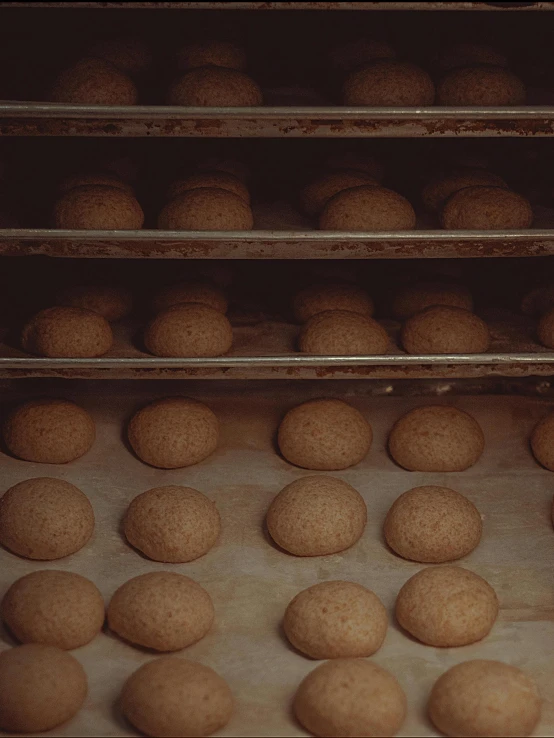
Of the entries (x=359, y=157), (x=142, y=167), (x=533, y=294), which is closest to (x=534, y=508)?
(x=533, y=294)

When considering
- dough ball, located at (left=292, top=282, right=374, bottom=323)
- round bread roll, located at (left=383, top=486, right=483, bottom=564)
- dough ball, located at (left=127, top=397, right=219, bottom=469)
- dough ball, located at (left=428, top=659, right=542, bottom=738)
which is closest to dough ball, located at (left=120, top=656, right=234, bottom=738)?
dough ball, located at (left=428, top=659, right=542, bottom=738)

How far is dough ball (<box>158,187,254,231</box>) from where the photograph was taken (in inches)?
96.7

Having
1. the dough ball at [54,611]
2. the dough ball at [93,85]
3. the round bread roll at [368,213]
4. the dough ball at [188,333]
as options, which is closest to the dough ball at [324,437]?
the dough ball at [188,333]

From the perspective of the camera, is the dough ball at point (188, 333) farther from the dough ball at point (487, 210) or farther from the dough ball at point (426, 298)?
the dough ball at point (487, 210)

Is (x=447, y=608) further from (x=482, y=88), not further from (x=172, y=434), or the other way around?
(x=482, y=88)

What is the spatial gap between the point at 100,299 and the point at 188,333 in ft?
1.26

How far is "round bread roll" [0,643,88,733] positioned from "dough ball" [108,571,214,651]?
0.19m

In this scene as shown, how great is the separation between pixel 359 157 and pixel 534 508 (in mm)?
1248

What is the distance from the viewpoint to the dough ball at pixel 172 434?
2680mm

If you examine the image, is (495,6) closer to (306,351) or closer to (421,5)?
(421,5)

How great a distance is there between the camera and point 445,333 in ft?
8.46

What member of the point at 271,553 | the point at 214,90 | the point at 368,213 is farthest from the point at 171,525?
the point at 214,90

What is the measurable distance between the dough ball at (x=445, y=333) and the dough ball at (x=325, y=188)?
0.44 meters

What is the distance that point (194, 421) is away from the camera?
2721mm
